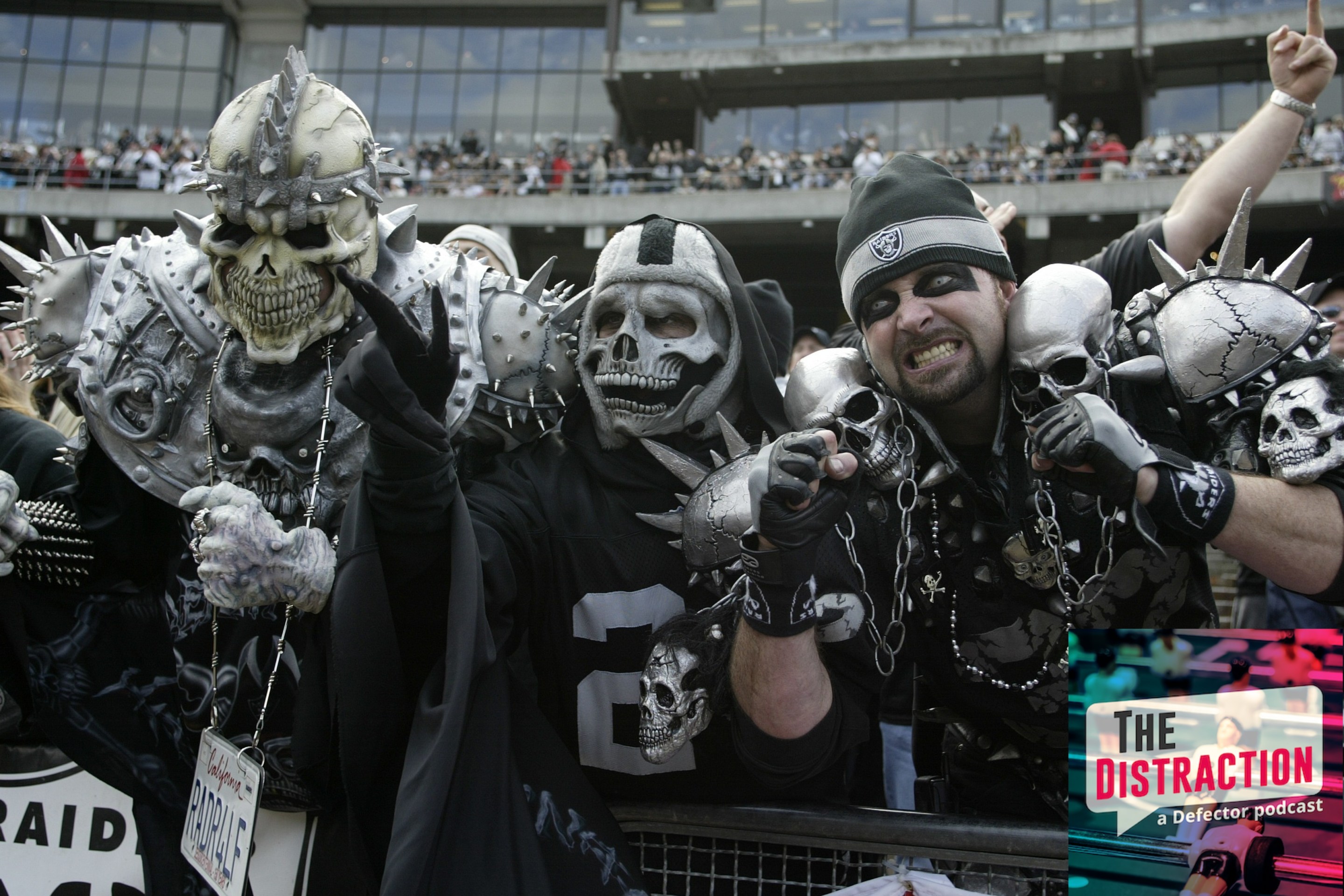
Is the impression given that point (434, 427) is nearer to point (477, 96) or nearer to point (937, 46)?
point (937, 46)

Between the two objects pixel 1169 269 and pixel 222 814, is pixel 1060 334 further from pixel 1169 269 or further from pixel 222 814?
pixel 222 814

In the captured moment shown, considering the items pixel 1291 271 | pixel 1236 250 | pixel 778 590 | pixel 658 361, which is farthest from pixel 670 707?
pixel 1291 271

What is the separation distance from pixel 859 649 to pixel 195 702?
1.73 m

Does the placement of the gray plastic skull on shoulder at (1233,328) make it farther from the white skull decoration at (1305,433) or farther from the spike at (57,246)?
the spike at (57,246)

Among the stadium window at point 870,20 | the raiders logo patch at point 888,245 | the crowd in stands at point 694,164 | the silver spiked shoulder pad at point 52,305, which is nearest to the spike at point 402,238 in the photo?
the silver spiked shoulder pad at point 52,305

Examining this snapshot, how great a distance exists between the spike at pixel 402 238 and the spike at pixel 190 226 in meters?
0.48

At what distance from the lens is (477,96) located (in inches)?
923

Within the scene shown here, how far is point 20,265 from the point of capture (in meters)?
2.87

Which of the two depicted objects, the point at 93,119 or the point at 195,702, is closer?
the point at 195,702

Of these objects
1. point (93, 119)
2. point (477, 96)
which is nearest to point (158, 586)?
point (477, 96)

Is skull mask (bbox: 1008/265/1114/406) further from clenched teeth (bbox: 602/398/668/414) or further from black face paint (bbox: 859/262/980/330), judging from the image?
clenched teeth (bbox: 602/398/668/414)

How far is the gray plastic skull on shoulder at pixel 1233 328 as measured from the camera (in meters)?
2.18

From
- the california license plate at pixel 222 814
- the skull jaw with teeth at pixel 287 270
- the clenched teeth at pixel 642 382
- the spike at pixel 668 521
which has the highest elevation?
the skull jaw with teeth at pixel 287 270
